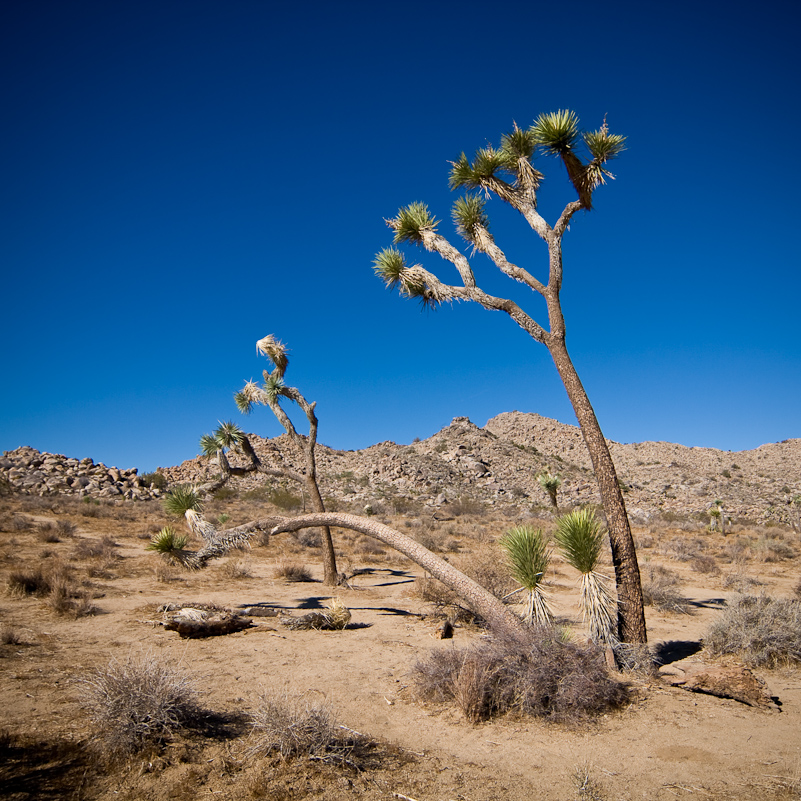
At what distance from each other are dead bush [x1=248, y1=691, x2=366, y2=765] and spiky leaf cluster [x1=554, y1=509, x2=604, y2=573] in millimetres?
3350

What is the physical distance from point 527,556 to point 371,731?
258 centimetres

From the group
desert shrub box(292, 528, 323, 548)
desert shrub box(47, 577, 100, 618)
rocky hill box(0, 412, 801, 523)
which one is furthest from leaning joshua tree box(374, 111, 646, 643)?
rocky hill box(0, 412, 801, 523)

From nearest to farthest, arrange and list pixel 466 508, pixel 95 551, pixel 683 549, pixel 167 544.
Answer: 1. pixel 167 544
2. pixel 95 551
3. pixel 683 549
4. pixel 466 508

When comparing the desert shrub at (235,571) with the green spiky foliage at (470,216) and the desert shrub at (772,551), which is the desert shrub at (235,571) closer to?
the green spiky foliage at (470,216)

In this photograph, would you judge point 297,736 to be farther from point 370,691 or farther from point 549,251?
point 549,251

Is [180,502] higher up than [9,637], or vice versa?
[180,502]

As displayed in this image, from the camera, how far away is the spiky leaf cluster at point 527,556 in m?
6.05

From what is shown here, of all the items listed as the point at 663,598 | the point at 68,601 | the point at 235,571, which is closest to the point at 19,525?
the point at 235,571

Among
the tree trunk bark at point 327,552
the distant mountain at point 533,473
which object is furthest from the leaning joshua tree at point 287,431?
the distant mountain at point 533,473

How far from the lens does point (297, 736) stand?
157 inches

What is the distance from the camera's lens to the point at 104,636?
756cm

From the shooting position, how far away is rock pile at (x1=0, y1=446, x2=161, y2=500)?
35984 millimetres

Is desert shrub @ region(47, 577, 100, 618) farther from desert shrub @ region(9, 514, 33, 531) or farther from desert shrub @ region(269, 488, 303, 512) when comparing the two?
desert shrub @ region(269, 488, 303, 512)

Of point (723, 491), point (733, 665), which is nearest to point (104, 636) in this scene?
point (733, 665)
